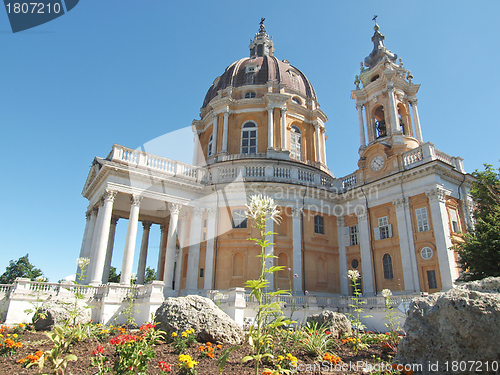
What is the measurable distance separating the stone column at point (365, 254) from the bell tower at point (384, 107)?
3.77m

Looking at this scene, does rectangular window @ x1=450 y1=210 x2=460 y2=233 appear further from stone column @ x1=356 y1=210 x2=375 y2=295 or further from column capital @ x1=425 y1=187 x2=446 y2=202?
stone column @ x1=356 y1=210 x2=375 y2=295

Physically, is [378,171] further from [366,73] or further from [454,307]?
[454,307]

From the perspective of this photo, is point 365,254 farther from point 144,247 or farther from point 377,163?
point 144,247

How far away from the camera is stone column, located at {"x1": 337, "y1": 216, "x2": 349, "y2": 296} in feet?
82.5

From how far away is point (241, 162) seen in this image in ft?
93.2

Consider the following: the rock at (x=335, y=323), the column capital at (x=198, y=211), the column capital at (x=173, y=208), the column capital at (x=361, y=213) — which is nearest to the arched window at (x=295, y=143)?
the column capital at (x=361, y=213)

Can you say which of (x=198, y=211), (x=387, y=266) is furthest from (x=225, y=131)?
(x=387, y=266)

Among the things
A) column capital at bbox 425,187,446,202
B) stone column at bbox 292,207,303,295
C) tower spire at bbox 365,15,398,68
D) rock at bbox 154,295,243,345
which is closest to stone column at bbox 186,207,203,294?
stone column at bbox 292,207,303,295

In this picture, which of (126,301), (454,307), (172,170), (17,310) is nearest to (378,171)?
(172,170)

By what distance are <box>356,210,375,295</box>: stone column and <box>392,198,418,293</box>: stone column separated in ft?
7.91

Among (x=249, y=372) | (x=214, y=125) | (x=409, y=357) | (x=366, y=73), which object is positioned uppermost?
(x=366, y=73)

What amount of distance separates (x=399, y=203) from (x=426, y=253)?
11.9ft

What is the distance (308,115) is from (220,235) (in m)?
16.3

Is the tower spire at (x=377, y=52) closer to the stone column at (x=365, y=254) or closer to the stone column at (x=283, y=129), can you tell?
the stone column at (x=283, y=129)
